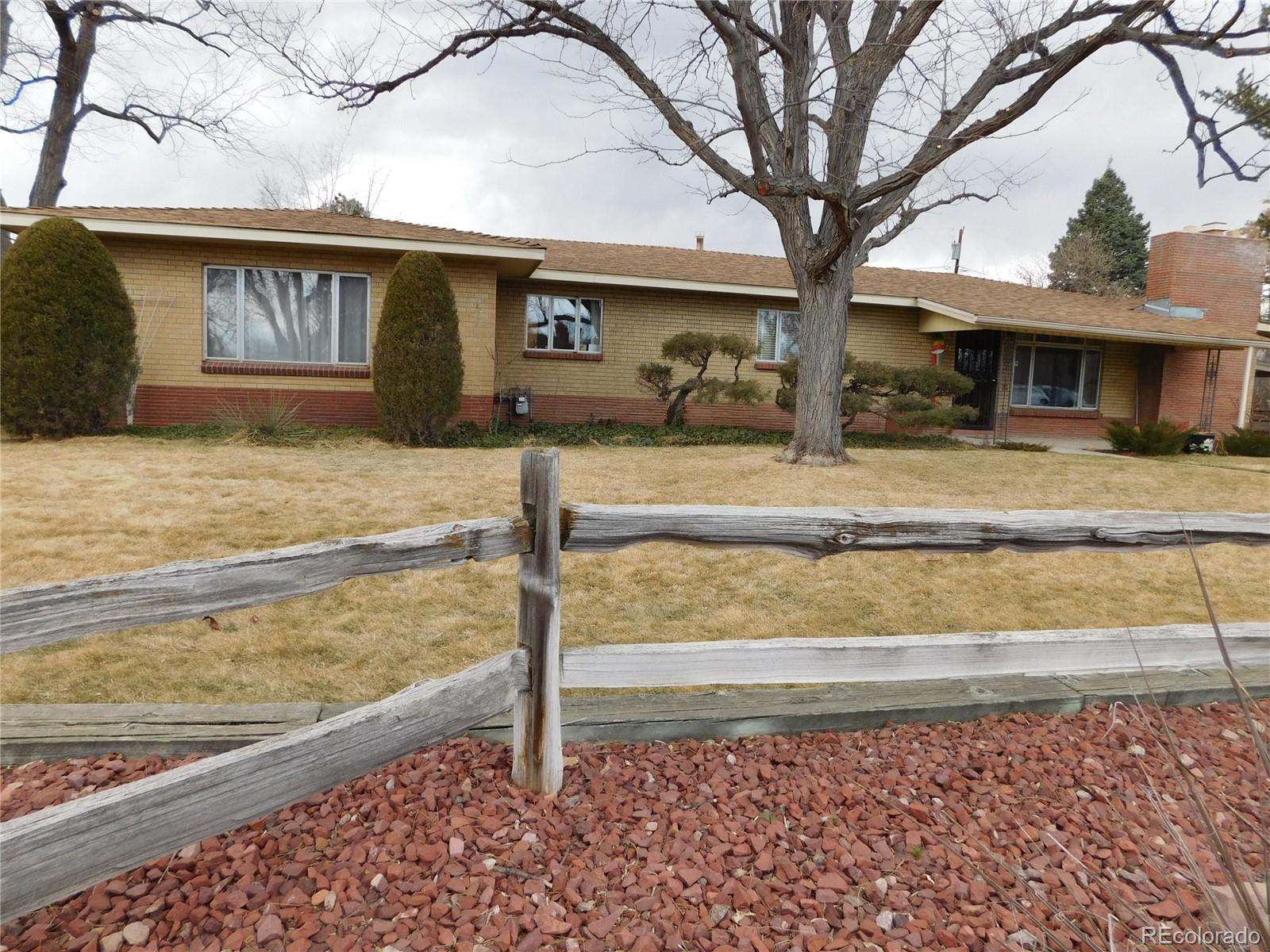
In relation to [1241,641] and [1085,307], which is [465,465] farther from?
[1085,307]

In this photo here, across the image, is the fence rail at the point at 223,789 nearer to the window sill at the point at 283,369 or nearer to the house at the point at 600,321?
the house at the point at 600,321

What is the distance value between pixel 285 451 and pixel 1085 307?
727 inches

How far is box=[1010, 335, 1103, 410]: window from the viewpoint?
61.0ft

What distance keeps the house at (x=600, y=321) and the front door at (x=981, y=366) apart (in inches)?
1.5

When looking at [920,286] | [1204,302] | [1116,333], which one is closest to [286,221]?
[920,286]

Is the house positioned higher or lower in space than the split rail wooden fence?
higher

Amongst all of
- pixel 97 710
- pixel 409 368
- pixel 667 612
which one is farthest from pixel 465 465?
pixel 97 710

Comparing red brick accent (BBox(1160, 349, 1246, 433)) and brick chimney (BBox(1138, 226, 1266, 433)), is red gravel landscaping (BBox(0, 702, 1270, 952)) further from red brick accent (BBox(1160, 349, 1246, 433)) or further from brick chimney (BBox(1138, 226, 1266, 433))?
brick chimney (BBox(1138, 226, 1266, 433))

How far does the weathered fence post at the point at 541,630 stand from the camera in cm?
258

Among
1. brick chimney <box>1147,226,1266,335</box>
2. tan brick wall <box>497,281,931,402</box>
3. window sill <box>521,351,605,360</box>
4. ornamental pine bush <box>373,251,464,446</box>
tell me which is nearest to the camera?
ornamental pine bush <box>373,251,464,446</box>

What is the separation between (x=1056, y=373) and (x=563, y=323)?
1178 centimetres

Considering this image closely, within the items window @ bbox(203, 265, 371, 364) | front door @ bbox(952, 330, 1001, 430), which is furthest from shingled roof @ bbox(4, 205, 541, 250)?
front door @ bbox(952, 330, 1001, 430)

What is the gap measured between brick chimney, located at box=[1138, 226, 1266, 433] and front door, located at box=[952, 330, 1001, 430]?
174 inches

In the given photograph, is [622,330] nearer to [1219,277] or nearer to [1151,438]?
[1151,438]
